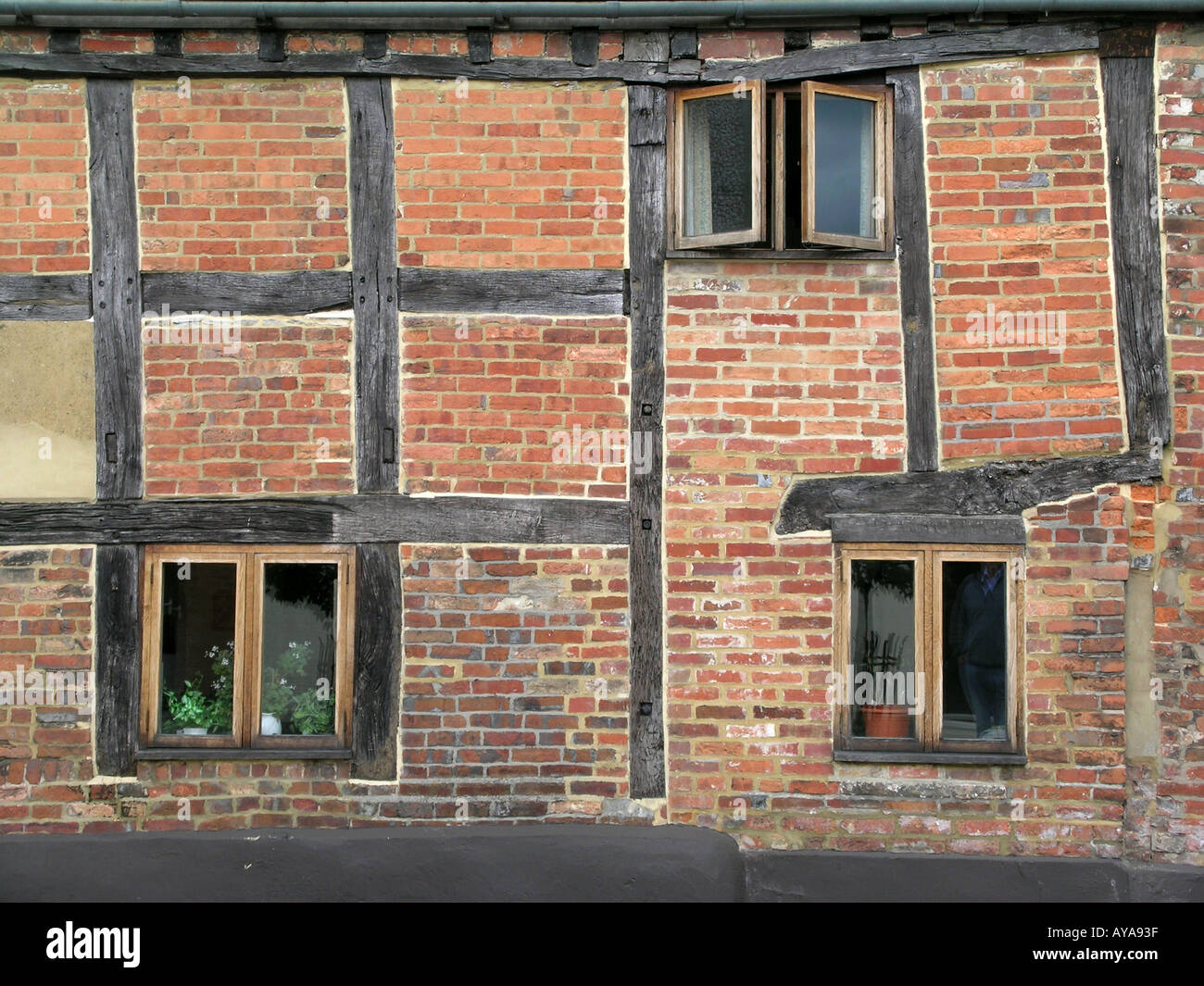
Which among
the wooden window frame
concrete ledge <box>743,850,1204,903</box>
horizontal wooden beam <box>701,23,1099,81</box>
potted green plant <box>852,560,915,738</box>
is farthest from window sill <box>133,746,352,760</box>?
horizontal wooden beam <box>701,23,1099,81</box>

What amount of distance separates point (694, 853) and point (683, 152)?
3.56 meters

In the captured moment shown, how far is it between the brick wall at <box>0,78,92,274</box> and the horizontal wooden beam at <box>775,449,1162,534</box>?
386cm

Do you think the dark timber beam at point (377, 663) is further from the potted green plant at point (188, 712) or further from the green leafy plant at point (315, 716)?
the potted green plant at point (188, 712)

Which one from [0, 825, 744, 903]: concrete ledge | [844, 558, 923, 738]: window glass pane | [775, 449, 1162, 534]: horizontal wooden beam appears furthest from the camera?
[844, 558, 923, 738]: window glass pane

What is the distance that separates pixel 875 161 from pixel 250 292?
10.8 feet

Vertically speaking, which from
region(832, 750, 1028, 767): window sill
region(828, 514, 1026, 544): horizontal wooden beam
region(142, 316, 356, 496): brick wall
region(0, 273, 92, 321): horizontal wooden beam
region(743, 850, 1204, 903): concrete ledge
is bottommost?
region(743, 850, 1204, 903): concrete ledge

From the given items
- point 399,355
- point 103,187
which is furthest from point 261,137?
point 399,355

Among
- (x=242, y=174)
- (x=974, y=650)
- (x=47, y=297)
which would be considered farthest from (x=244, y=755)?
(x=974, y=650)

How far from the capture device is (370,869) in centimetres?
511

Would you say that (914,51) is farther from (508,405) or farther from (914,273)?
(508,405)

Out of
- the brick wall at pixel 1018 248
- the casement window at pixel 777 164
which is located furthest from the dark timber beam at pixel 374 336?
the brick wall at pixel 1018 248

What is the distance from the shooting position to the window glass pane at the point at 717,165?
5.38 m

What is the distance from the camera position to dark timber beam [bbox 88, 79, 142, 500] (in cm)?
527

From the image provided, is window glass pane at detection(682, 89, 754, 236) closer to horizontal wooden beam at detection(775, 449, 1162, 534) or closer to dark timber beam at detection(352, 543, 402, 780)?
horizontal wooden beam at detection(775, 449, 1162, 534)
